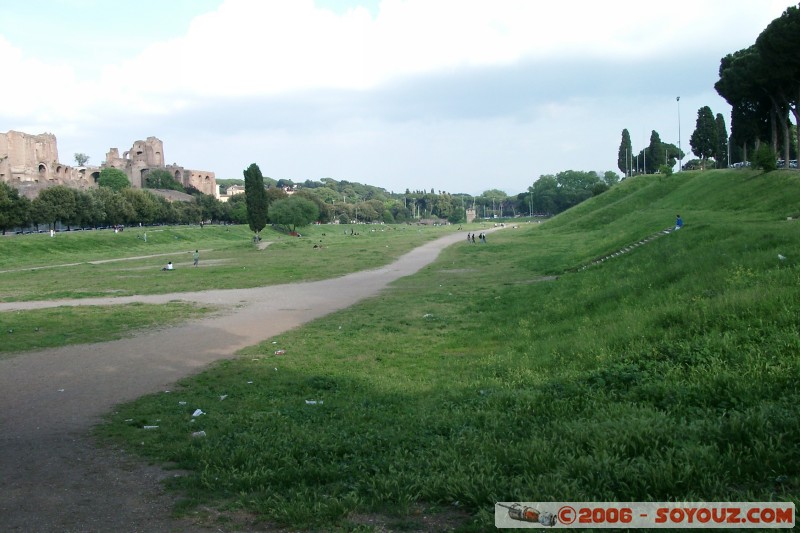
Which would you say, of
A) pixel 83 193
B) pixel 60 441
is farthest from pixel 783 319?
pixel 83 193

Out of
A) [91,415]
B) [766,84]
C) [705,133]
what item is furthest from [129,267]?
[705,133]

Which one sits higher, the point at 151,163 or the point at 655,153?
the point at 151,163

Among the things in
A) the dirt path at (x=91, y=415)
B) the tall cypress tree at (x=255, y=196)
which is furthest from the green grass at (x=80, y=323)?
the tall cypress tree at (x=255, y=196)

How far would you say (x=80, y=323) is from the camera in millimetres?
17266

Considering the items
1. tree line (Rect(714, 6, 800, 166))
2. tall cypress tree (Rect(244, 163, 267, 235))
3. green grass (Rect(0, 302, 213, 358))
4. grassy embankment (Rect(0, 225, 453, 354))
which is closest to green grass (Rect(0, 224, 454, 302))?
grassy embankment (Rect(0, 225, 453, 354))

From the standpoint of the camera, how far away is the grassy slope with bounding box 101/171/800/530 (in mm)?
4898

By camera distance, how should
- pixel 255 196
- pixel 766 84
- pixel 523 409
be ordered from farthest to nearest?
pixel 255 196 < pixel 766 84 < pixel 523 409

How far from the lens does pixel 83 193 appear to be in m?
79.2

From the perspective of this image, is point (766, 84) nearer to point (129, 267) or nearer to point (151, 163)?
point (129, 267)

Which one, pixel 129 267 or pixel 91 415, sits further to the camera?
pixel 129 267

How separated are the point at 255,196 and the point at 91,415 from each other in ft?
194

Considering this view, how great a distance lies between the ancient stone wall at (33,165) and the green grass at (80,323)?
270 ft

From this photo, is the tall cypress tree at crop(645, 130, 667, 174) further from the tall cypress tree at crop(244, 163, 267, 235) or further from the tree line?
the tall cypress tree at crop(244, 163, 267, 235)

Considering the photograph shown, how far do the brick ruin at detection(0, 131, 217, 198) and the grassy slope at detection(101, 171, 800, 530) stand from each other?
251ft
